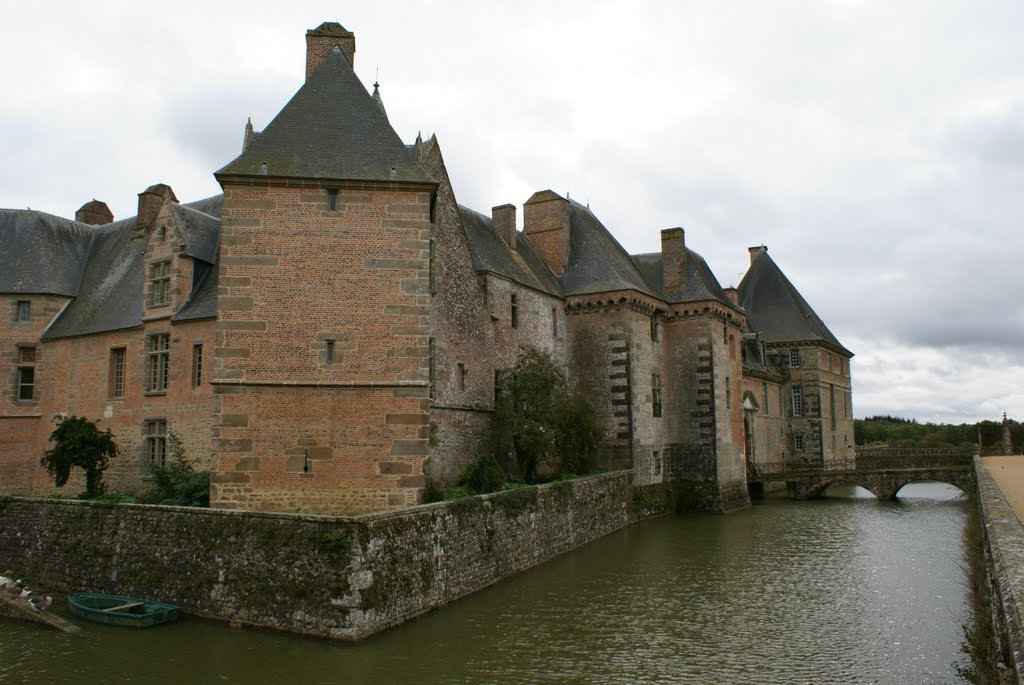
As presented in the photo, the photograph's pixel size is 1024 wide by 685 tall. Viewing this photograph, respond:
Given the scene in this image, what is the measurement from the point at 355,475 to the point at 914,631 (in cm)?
939

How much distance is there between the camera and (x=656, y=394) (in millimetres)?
28219

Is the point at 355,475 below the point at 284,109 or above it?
below

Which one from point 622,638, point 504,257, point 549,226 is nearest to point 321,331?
point 622,638

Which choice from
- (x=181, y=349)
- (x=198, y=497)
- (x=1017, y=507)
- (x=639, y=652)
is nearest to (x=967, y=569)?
(x=1017, y=507)

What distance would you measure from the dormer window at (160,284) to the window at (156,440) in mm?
2993

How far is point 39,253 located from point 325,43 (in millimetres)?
12062

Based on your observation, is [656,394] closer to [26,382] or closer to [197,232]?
[197,232]

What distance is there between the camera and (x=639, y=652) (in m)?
11.2

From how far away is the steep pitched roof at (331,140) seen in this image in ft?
48.4

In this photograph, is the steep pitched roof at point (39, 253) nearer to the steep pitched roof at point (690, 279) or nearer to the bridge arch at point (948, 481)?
the steep pitched roof at point (690, 279)

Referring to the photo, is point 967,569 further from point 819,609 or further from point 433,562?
point 433,562

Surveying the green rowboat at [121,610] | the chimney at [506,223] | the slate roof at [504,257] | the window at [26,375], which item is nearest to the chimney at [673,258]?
the slate roof at [504,257]

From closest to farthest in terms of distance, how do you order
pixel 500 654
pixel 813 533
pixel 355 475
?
pixel 500 654, pixel 355 475, pixel 813 533

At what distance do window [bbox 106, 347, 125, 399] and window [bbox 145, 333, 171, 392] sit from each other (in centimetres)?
131
